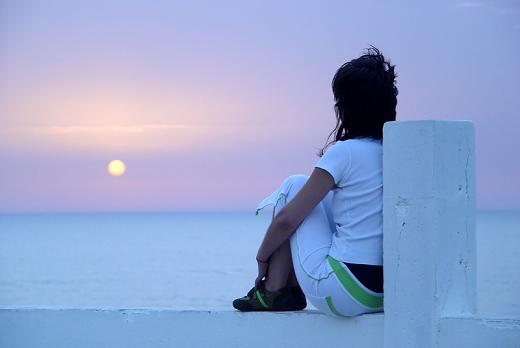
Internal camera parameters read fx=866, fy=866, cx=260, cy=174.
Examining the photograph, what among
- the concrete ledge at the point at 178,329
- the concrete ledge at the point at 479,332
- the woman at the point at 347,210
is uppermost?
the woman at the point at 347,210

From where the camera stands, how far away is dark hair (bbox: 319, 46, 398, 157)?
155 inches

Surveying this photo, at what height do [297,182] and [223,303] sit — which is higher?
[297,182]

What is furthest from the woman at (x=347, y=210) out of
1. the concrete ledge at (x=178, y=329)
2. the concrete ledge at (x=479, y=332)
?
the concrete ledge at (x=479, y=332)

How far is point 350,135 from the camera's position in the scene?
4.04 meters

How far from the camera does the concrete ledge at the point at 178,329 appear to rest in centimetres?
402

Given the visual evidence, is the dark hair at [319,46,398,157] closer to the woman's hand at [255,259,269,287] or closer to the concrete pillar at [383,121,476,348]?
the concrete pillar at [383,121,476,348]

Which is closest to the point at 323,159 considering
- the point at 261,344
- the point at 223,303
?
the point at 261,344

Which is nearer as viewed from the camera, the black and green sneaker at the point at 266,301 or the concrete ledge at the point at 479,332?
the concrete ledge at the point at 479,332

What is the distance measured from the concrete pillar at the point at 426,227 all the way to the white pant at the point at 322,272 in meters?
0.14

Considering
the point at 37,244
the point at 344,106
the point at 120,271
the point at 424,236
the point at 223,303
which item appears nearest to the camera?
the point at 424,236

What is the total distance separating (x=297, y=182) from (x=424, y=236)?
0.68 meters

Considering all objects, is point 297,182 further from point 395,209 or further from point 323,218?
point 395,209

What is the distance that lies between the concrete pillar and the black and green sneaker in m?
0.51

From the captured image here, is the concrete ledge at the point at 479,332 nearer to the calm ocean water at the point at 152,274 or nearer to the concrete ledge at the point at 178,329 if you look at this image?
the concrete ledge at the point at 178,329
